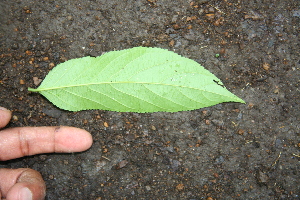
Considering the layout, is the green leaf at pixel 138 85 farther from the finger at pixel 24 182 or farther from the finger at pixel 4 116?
the finger at pixel 24 182

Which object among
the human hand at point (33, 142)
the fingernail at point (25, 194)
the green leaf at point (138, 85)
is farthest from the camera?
the human hand at point (33, 142)

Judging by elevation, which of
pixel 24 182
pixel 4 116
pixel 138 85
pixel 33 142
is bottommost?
pixel 24 182

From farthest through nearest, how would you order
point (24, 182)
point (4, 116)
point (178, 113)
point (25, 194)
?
1. point (178, 113)
2. point (4, 116)
3. point (24, 182)
4. point (25, 194)

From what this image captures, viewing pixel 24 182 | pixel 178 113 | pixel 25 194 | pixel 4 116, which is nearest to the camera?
pixel 25 194

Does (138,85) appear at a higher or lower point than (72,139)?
higher

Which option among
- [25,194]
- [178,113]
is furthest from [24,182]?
[178,113]

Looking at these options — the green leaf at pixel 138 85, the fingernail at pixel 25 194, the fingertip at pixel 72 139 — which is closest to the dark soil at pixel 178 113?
the fingertip at pixel 72 139

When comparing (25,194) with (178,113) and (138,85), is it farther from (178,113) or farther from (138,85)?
(178,113)

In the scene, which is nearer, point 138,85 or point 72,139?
point 138,85
